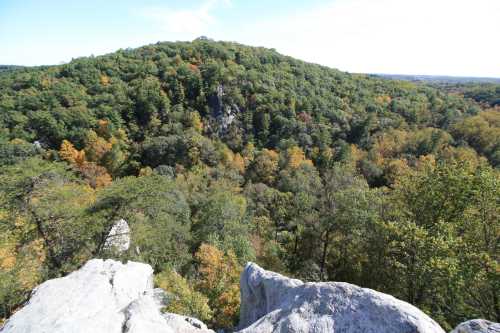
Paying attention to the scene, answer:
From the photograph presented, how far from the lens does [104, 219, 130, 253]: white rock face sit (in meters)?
19.3

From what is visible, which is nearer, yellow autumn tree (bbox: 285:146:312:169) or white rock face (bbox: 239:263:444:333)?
white rock face (bbox: 239:263:444:333)

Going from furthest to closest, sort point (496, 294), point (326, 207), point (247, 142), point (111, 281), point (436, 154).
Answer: point (247, 142)
point (436, 154)
point (326, 207)
point (496, 294)
point (111, 281)

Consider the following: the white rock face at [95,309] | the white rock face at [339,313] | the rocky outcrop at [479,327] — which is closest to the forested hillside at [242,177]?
the white rock face at [95,309]

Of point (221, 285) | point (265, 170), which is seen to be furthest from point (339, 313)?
point (265, 170)

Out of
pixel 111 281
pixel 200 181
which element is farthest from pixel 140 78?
pixel 111 281

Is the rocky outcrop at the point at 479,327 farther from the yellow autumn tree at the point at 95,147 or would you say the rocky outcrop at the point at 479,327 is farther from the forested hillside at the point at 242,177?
the yellow autumn tree at the point at 95,147

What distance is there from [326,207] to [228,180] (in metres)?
35.2

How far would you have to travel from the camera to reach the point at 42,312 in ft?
29.7

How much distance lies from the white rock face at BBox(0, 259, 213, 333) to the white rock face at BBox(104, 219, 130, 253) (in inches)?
288

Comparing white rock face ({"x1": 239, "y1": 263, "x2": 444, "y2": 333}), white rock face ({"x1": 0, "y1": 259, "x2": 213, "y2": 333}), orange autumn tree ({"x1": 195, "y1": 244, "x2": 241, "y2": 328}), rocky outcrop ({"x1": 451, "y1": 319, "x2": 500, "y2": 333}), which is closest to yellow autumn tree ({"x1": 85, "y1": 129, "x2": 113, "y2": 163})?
orange autumn tree ({"x1": 195, "y1": 244, "x2": 241, "y2": 328})

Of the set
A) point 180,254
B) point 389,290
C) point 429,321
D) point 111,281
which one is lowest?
point 180,254

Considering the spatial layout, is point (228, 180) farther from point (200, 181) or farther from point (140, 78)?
point (140, 78)

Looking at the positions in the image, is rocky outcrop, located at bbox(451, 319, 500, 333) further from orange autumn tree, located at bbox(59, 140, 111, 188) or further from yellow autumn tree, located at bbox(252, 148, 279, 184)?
orange autumn tree, located at bbox(59, 140, 111, 188)

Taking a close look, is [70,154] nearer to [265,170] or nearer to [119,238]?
[265,170]
